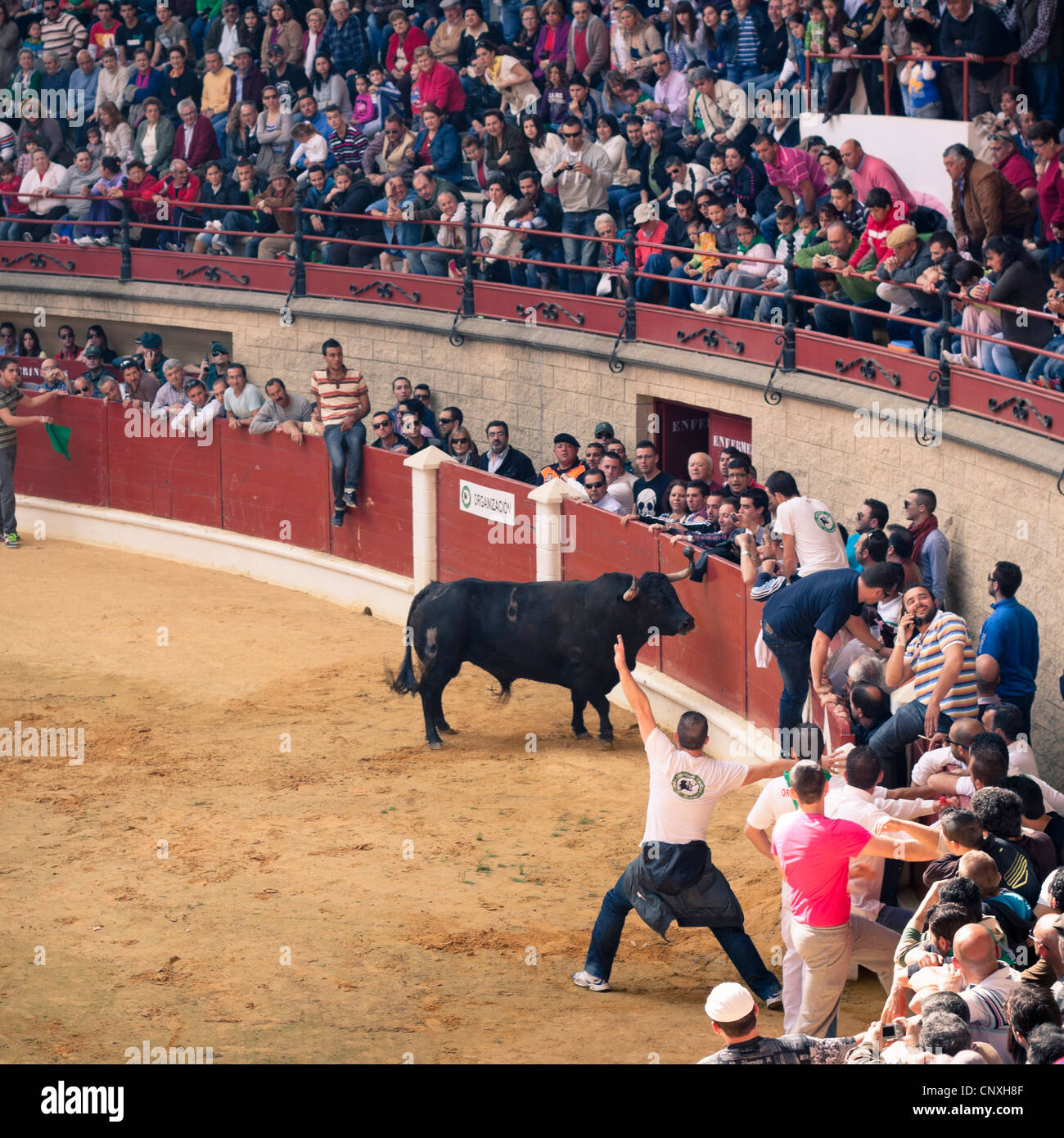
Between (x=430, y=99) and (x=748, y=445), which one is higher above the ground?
(x=430, y=99)

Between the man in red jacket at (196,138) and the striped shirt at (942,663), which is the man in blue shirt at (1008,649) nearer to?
the striped shirt at (942,663)

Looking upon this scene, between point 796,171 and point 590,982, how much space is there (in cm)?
890

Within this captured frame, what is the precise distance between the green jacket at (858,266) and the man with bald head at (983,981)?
841cm

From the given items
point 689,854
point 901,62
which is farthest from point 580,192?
point 689,854

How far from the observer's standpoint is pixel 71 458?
20203mm

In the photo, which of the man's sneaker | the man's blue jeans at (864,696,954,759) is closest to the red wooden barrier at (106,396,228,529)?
the man's blue jeans at (864,696,954,759)

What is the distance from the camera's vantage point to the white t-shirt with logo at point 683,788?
8.55 meters

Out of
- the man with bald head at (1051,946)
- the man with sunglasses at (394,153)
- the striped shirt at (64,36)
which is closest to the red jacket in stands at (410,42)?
A: the man with sunglasses at (394,153)

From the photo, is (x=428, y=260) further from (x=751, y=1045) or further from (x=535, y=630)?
(x=751, y=1045)

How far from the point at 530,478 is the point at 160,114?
908 centimetres

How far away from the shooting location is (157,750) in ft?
43.4

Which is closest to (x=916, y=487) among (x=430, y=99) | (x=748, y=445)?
(x=748, y=445)
